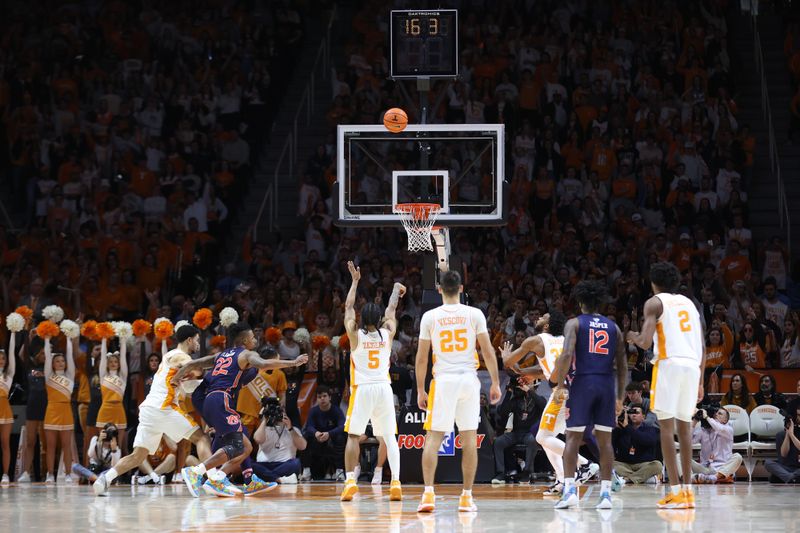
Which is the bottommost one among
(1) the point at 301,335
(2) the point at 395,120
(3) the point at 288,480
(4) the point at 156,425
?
(3) the point at 288,480

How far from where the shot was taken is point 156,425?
16.2m

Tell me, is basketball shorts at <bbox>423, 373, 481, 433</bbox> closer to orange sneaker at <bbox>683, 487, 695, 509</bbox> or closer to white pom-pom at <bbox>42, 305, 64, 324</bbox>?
orange sneaker at <bbox>683, 487, 695, 509</bbox>

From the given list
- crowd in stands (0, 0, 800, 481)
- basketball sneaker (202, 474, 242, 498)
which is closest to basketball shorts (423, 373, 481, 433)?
basketball sneaker (202, 474, 242, 498)

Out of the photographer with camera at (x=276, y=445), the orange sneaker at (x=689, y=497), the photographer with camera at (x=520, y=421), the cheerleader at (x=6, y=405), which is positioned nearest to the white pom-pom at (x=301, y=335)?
the photographer with camera at (x=276, y=445)

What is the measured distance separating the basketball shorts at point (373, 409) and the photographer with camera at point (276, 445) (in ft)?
12.4

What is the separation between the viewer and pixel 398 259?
2359 cm

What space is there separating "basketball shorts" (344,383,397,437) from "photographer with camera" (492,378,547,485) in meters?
4.64

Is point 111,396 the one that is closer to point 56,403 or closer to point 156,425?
point 56,403

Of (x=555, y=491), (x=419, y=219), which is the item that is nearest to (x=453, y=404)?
(x=555, y=491)

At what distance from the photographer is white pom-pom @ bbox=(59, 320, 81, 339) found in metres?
20.1

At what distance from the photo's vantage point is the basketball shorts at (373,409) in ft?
48.2

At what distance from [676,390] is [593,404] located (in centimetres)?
81

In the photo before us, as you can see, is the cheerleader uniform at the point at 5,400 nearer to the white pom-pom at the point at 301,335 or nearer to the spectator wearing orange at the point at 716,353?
the white pom-pom at the point at 301,335

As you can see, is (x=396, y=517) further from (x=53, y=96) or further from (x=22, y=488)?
(x=53, y=96)
